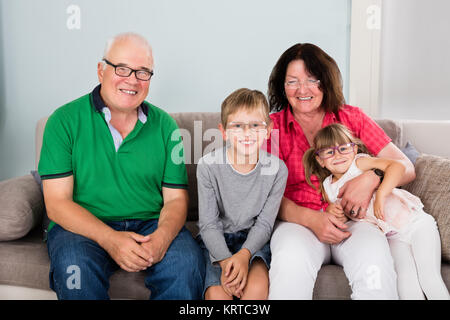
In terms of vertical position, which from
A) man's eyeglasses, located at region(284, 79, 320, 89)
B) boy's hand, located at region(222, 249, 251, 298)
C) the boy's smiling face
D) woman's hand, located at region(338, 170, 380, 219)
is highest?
man's eyeglasses, located at region(284, 79, 320, 89)

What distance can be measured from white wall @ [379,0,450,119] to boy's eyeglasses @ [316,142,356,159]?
100 centimetres

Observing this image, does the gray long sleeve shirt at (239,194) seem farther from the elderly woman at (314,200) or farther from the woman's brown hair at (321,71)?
the woman's brown hair at (321,71)

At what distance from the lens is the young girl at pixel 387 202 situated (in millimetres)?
1335

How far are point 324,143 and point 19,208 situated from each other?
3.92 feet

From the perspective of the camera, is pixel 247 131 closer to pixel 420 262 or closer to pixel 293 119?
pixel 293 119

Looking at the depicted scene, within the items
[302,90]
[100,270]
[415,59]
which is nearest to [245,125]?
[302,90]

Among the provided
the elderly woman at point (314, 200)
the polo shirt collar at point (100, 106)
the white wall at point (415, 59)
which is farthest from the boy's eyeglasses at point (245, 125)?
the white wall at point (415, 59)

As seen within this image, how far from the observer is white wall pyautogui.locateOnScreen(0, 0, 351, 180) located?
2340 millimetres

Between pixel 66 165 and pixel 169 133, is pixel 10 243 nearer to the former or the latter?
pixel 66 165

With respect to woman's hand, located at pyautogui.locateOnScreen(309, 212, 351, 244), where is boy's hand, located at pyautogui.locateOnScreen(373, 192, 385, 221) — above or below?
above

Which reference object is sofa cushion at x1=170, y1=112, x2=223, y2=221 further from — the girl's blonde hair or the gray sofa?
the girl's blonde hair

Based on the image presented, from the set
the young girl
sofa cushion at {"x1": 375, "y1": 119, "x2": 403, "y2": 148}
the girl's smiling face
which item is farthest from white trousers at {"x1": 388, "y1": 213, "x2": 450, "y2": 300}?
sofa cushion at {"x1": 375, "y1": 119, "x2": 403, "y2": 148}
